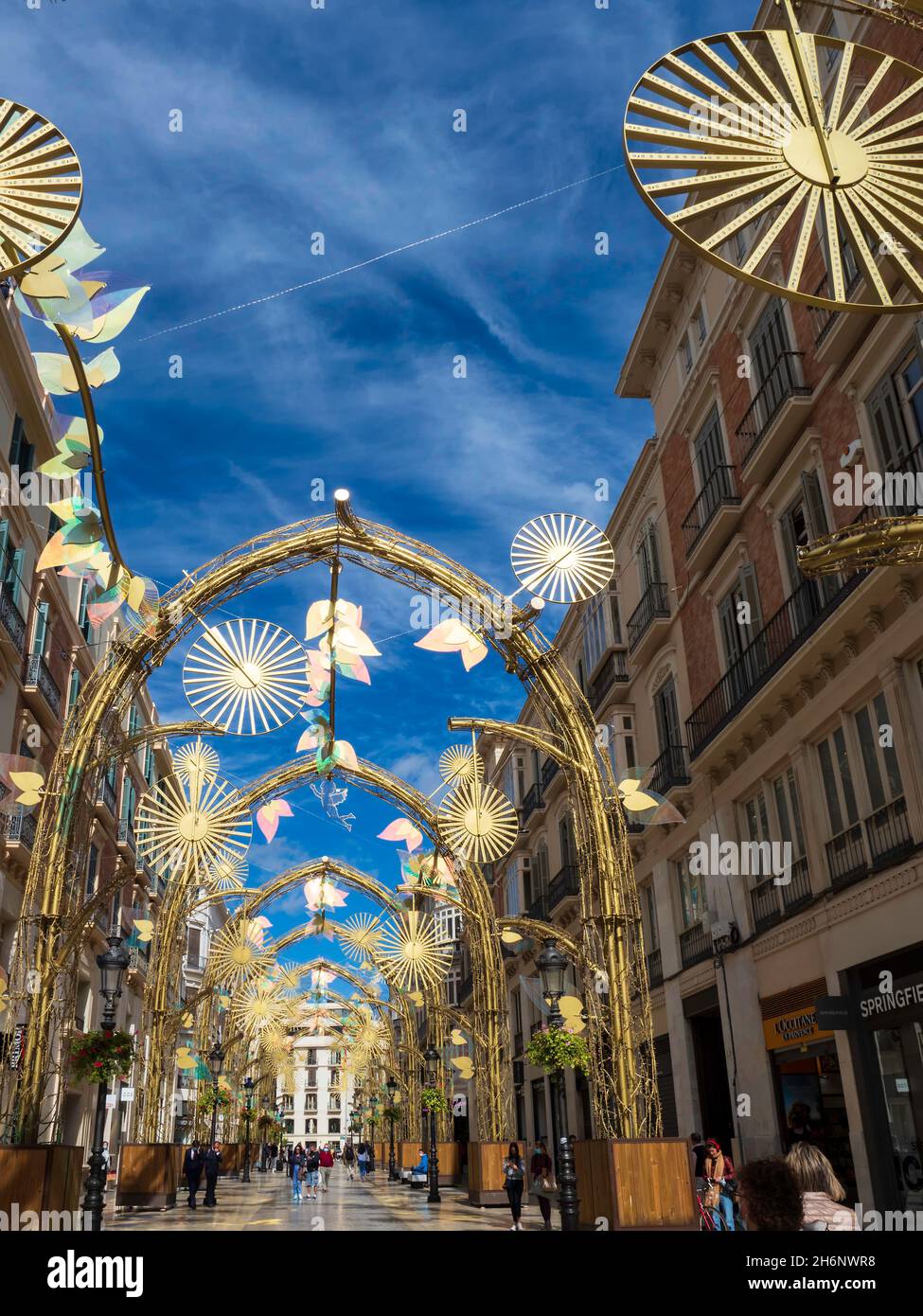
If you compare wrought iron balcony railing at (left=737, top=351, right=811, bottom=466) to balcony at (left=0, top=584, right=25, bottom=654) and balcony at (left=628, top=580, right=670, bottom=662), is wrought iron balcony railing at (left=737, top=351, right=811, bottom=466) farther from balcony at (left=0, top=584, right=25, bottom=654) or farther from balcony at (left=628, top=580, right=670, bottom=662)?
balcony at (left=0, top=584, right=25, bottom=654)

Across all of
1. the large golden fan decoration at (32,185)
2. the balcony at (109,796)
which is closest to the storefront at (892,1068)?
the large golden fan decoration at (32,185)

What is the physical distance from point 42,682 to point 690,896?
1697cm

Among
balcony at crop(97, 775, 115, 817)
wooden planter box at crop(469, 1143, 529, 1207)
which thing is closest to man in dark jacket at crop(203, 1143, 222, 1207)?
wooden planter box at crop(469, 1143, 529, 1207)

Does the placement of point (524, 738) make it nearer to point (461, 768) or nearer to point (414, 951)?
point (461, 768)

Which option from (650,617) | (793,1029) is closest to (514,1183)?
(793,1029)

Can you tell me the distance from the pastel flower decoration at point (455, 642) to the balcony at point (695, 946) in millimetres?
8867

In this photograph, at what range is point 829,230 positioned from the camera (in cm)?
566

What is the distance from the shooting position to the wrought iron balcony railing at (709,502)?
72.2 feet

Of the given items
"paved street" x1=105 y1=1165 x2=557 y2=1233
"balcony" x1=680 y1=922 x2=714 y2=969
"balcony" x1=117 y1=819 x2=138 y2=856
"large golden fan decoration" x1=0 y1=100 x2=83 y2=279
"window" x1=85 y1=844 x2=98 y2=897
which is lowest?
"paved street" x1=105 y1=1165 x2=557 y2=1233

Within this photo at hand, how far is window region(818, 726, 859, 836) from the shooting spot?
663 inches

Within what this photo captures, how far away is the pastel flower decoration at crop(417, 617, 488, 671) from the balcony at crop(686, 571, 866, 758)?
17.7ft

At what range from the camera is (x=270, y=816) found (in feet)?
97.7
